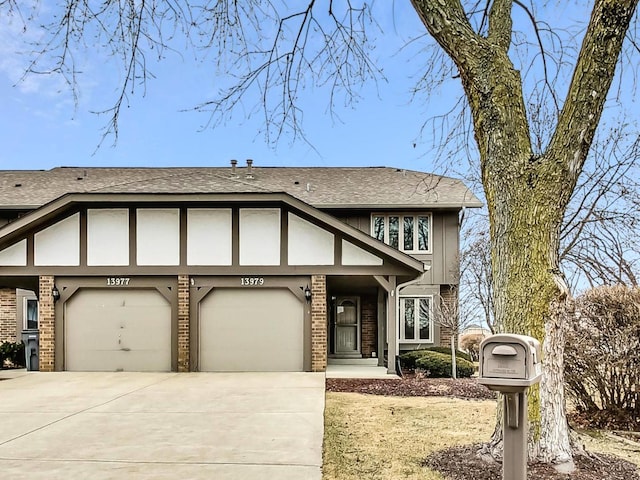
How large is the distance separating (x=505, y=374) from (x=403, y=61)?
4.98 metres

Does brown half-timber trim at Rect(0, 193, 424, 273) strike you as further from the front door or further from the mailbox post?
the mailbox post

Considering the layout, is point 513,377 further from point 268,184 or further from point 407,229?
point 268,184

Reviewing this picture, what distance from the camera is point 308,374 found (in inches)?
499

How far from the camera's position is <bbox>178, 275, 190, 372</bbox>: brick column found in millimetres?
13195

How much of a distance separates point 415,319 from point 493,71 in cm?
1195

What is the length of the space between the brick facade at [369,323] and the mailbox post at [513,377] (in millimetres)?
13035

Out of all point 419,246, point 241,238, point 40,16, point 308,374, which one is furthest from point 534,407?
point 419,246

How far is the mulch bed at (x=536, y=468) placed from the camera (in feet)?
16.7

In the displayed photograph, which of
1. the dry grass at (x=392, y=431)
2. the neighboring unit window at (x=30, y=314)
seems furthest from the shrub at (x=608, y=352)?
the neighboring unit window at (x=30, y=314)

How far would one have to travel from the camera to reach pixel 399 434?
7141mm

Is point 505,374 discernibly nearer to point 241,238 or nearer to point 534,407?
point 534,407

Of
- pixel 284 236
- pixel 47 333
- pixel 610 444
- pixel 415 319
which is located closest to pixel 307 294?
pixel 284 236

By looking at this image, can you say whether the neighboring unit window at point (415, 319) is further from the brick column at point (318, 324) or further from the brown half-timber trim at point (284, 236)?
the brown half-timber trim at point (284, 236)

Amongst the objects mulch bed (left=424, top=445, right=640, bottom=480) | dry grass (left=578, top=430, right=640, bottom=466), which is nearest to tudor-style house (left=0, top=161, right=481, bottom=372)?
dry grass (left=578, top=430, right=640, bottom=466)
